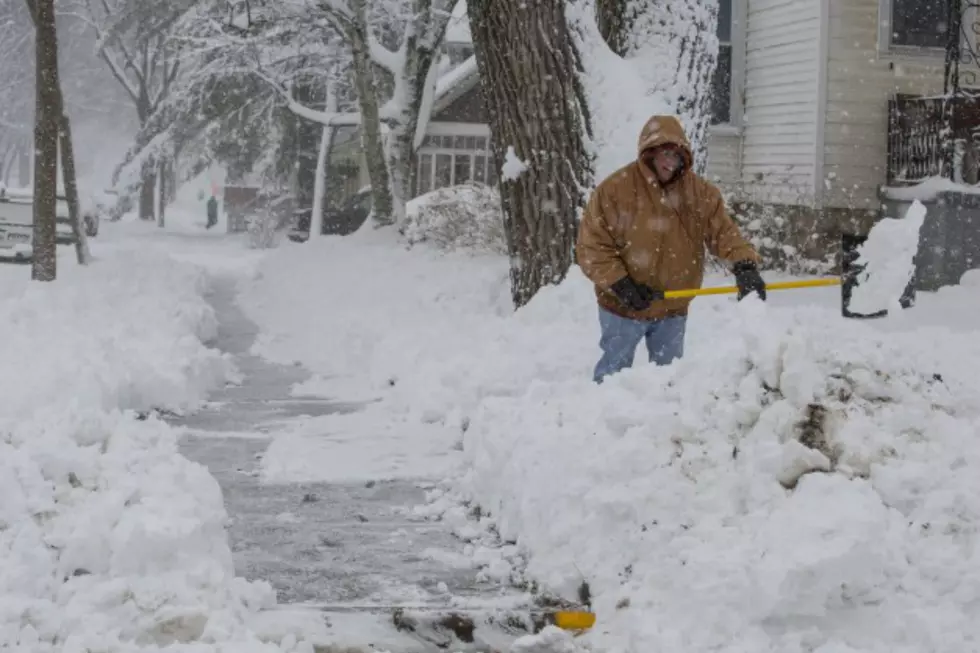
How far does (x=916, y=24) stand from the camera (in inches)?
631

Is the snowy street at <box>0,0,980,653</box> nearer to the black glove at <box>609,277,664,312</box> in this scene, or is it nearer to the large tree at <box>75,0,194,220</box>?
the black glove at <box>609,277,664,312</box>

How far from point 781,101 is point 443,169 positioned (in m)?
17.1

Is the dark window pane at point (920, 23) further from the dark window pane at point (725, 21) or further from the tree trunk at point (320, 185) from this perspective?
the tree trunk at point (320, 185)

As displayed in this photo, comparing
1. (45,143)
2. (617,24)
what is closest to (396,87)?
(45,143)

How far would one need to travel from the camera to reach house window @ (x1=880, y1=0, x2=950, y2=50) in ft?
52.1

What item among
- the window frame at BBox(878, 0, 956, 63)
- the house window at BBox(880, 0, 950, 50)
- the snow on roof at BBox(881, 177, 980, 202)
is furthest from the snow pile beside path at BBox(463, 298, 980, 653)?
the house window at BBox(880, 0, 950, 50)

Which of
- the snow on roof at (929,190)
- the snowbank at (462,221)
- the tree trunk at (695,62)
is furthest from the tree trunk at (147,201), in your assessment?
the tree trunk at (695,62)

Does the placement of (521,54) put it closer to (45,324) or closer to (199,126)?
(45,324)

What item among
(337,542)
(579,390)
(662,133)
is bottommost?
(337,542)

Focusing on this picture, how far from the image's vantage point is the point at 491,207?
18.7 metres

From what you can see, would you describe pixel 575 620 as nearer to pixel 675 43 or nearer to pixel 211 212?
pixel 675 43

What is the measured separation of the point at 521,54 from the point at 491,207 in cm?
999

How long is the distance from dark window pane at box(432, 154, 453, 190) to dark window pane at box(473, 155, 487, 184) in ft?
2.12

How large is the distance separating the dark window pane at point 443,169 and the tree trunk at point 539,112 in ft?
Result: 75.8
